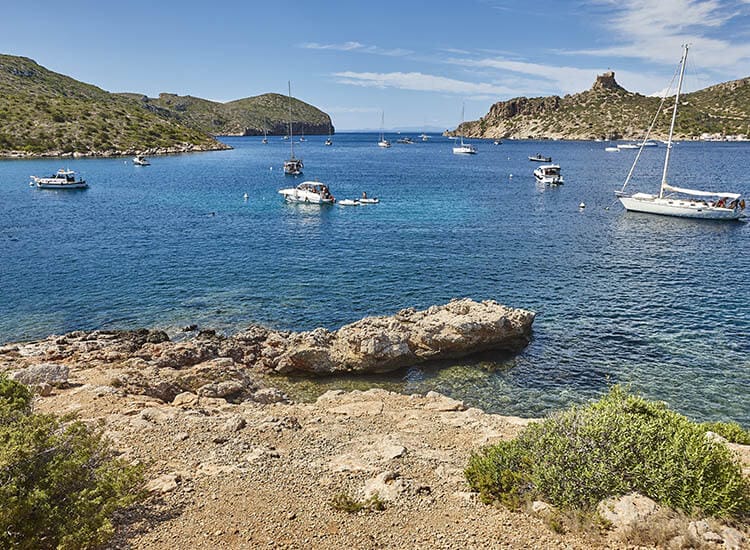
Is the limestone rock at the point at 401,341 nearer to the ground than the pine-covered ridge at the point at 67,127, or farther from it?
nearer to the ground

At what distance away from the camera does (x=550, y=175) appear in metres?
77.9

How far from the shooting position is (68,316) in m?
25.3

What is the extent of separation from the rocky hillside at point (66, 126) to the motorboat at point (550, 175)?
102 m

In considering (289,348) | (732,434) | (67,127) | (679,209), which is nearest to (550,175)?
(679,209)

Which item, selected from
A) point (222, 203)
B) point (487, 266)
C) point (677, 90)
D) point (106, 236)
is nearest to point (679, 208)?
point (677, 90)

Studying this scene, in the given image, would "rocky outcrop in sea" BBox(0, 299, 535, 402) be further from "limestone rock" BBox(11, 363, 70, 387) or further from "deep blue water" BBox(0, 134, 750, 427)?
"limestone rock" BBox(11, 363, 70, 387)

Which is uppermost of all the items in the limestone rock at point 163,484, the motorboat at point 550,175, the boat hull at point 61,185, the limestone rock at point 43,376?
the motorboat at point 550,175

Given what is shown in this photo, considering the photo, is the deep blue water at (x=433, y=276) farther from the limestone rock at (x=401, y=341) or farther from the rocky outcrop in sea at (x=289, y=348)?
the rocky outcrop in sea at (x=289, y=348)

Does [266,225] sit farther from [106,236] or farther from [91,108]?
[91,108]

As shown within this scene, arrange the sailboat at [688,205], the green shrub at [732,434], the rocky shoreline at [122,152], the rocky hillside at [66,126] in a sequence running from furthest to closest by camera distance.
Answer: the rocky hillside at [66,126]
the rocky shoreline at [122,152]
the sailboat at [688,205]
the green shrub at [732,434]

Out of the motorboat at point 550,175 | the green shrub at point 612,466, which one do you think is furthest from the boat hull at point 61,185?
the green shrub at point 612,466

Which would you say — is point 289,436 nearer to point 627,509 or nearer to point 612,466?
point 612,466

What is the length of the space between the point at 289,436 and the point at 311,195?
165 ft

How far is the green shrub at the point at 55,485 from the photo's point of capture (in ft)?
22.2
